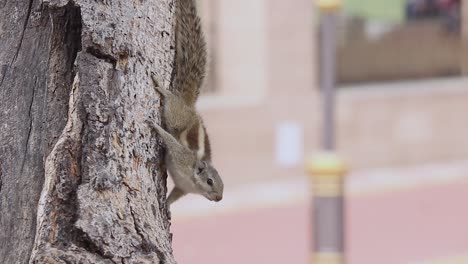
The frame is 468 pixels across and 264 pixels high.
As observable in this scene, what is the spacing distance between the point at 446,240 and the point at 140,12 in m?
9.18

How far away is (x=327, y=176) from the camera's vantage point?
9078 millimetres

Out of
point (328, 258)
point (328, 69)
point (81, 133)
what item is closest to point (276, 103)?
point (328, 69)

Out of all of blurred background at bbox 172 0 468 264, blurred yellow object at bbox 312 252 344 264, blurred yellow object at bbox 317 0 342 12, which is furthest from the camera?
blurred background at bbox 172 0 468 264

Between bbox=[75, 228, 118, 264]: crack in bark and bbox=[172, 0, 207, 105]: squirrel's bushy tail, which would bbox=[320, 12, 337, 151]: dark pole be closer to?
bbox=[172, 0, 207, 105]: squirrel's bushy tail

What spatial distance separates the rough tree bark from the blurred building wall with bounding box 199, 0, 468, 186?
34.7 ft

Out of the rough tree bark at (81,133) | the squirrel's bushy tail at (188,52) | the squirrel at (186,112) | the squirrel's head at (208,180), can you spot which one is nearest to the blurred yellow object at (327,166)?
the squirrel's head at (208,180)

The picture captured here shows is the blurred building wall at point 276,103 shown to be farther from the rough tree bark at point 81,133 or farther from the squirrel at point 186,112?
the rough tree bark at point 81,133

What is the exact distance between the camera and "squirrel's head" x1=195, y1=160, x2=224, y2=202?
4055mm

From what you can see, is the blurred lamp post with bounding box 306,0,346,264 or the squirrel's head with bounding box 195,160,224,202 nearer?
the squirrel's head with bounding box 195,160,224,202

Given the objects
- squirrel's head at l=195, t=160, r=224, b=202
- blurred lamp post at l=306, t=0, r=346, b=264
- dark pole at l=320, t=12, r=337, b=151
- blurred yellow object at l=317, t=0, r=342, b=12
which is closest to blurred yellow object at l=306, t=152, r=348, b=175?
blurred lamp post at l=306, t=0, r=346, b=264

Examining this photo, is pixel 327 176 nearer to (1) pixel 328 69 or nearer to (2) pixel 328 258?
(2) pixel 328 258

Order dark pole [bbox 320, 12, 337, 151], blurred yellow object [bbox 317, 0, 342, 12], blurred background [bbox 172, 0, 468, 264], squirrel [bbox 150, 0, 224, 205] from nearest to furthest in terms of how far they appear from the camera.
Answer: squirrel [bbox 150, 0, 224, 205], blurred yellow object [bbox 317, 0, 342, 12], dark pole [bbox 320, 12, 337, 151], blurred background [bbox 172, 0, 468, 264]

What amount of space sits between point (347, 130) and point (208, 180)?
453 inches

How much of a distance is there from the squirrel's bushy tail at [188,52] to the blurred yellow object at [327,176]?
5348 millimetres
